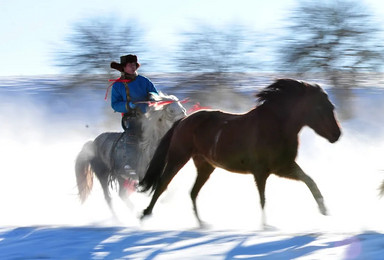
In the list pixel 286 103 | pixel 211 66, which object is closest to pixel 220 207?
pixel 286 103

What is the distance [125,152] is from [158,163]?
100 centimetres

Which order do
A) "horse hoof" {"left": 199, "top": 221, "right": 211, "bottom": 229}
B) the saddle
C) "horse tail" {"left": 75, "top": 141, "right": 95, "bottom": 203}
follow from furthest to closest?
"horse tail" {"left": 75, "top": 141, "right": 95, "bottom": 203} → the saddle → "horse hoof" {"left": 199, "top": 221, "right": 211, "bottom": 229}

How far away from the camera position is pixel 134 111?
29.2 feet

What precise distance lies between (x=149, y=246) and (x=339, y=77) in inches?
685

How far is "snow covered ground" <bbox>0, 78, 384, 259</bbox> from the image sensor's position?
6117 mm

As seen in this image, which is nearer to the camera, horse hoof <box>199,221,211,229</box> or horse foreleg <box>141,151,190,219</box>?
horse hoof <box>199,221,211,229</box>

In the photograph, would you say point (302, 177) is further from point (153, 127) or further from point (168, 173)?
point (153, 127)

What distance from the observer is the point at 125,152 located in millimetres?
9141

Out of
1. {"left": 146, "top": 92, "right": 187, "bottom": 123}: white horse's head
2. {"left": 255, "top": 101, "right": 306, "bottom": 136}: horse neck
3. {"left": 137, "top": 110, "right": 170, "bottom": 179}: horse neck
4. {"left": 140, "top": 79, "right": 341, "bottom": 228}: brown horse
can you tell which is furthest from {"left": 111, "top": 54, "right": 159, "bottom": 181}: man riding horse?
{"left": 255, "top": 101, "right": 306, "bottom": 136}: horse neck

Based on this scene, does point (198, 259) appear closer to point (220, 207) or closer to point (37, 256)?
point (37, 256)

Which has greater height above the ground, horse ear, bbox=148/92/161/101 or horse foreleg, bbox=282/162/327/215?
horse ear, bbox=148/92/161/101

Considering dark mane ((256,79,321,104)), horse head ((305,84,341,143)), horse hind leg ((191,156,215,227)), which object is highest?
dark mane ((256,79,321,104))

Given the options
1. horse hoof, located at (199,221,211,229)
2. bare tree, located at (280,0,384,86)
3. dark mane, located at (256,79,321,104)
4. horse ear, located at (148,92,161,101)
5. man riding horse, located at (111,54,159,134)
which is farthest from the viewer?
bare tree, located at (280,0,384,86)

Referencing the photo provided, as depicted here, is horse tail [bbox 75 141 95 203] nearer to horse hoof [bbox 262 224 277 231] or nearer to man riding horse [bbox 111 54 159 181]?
man riding horse [bbox 111 54 159 181]
